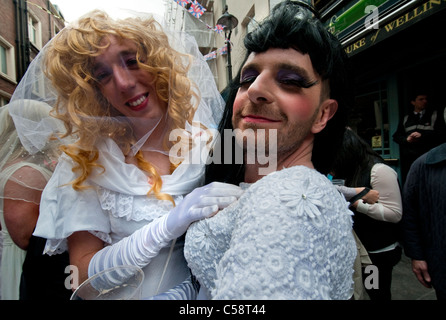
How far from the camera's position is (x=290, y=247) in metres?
0.48

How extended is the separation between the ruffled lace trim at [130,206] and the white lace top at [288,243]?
0.34 meters

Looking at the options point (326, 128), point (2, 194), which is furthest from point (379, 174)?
point (2, 194)

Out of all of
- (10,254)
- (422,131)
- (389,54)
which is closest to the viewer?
(10,254)

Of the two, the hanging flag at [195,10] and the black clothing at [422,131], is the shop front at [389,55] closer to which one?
the black clothing at [422,131]

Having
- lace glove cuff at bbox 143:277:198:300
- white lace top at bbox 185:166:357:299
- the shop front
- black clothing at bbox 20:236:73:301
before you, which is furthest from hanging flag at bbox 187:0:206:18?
the shop front

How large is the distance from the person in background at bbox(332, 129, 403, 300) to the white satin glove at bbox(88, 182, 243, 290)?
1.09 meters

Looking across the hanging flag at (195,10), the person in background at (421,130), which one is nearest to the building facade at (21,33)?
the hanging flag at (195,10)

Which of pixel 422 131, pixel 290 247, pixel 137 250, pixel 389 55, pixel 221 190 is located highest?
pixel 389 55

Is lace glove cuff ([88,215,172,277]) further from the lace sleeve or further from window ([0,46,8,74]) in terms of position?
window ([0,46,8,74])

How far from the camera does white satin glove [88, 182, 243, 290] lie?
759 mm

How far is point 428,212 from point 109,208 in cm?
177

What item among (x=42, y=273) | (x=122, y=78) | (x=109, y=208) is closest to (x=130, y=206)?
(x=109, y=208)

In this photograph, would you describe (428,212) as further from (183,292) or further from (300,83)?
(183,292)

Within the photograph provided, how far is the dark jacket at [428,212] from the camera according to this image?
131cm
